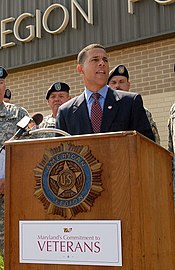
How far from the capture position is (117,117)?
2572 mm

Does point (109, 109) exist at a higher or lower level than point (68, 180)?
higher

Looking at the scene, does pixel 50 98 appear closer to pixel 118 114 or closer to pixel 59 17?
pixel 118 114

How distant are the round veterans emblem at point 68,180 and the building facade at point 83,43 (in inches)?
169

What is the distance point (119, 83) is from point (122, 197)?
2.62 m

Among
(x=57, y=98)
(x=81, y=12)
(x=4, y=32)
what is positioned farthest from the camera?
(x=4, y=32)

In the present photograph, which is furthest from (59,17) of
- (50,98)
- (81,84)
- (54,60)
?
(50,98)

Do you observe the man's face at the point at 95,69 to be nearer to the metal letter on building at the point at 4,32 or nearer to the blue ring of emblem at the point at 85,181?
the blue ring of emblem at the point at 85,181

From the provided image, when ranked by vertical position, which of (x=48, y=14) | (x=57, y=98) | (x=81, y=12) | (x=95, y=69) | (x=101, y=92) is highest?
(x=48, y=14)

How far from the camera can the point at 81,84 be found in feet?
24.5

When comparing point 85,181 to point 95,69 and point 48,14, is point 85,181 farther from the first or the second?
point 48,14

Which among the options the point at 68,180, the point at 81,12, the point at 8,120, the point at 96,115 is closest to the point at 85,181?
the point at 68,180

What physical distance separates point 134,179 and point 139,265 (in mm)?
340

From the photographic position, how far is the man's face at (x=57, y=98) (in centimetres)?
478

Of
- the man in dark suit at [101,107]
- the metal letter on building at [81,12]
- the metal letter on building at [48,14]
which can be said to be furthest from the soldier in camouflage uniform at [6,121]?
the metal letter on building at [48,14]
